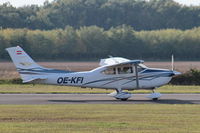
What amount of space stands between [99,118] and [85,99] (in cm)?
973

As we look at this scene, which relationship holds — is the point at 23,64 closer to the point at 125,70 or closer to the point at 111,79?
the point at 111,79

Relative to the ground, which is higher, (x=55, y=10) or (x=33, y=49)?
(x=55, y=10)

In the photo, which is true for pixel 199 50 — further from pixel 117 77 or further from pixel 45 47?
pixel 117 77

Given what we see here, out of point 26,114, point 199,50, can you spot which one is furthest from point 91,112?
point 199,50

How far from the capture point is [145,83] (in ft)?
107

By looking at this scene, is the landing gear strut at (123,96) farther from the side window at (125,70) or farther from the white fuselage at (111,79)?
the side window at (125,70)

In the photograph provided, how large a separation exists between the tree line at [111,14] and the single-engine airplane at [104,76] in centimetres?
10693

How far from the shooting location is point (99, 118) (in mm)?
22578

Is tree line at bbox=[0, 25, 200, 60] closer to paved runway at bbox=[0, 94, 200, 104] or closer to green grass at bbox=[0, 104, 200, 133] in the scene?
paved runway at bbox=[0, 94, 200, 104]

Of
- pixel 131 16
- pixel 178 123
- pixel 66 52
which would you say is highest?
pixel 131 16

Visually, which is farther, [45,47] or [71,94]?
[45,47]

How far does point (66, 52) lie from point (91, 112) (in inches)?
3023

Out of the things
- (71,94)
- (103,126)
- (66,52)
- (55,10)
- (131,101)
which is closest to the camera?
(103,126)

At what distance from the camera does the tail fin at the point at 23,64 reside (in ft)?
105
